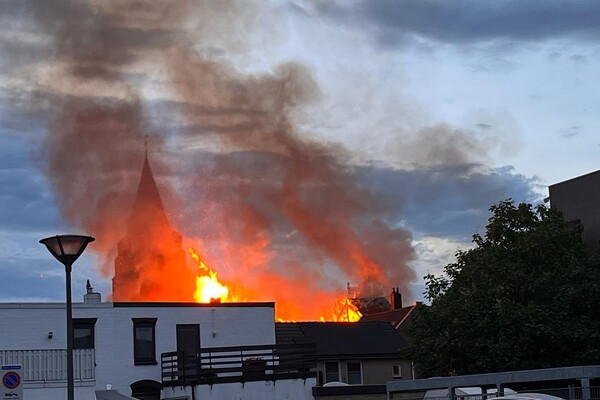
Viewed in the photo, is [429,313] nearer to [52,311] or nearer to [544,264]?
[544,264]

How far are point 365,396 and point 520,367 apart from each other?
6708 millimetres

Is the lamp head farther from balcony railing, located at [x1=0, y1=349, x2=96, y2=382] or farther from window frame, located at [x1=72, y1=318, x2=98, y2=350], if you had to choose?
window frame, located at [x1=72, y1=318, x2=98, y2=350]

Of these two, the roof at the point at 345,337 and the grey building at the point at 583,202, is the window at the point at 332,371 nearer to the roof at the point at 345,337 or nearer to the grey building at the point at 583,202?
the roof at the point at 345,337

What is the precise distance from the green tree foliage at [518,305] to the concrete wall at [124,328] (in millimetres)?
8351

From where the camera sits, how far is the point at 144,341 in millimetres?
49281

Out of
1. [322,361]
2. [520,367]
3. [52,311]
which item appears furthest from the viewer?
[322,361]

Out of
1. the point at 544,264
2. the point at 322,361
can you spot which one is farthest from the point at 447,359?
the point at 322,361

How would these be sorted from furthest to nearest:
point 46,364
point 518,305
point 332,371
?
point 332,371 < point 518,305 < point 46,364

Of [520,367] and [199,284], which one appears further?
[199,284]

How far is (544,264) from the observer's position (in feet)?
150

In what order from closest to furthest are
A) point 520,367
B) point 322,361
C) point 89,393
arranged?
1. point 89,393
2. point 520,367
3. point 322,361

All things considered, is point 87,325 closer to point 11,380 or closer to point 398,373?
point 11,380

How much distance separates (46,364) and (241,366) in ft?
29.9

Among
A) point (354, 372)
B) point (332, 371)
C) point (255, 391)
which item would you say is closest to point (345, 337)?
point (354, 372)
